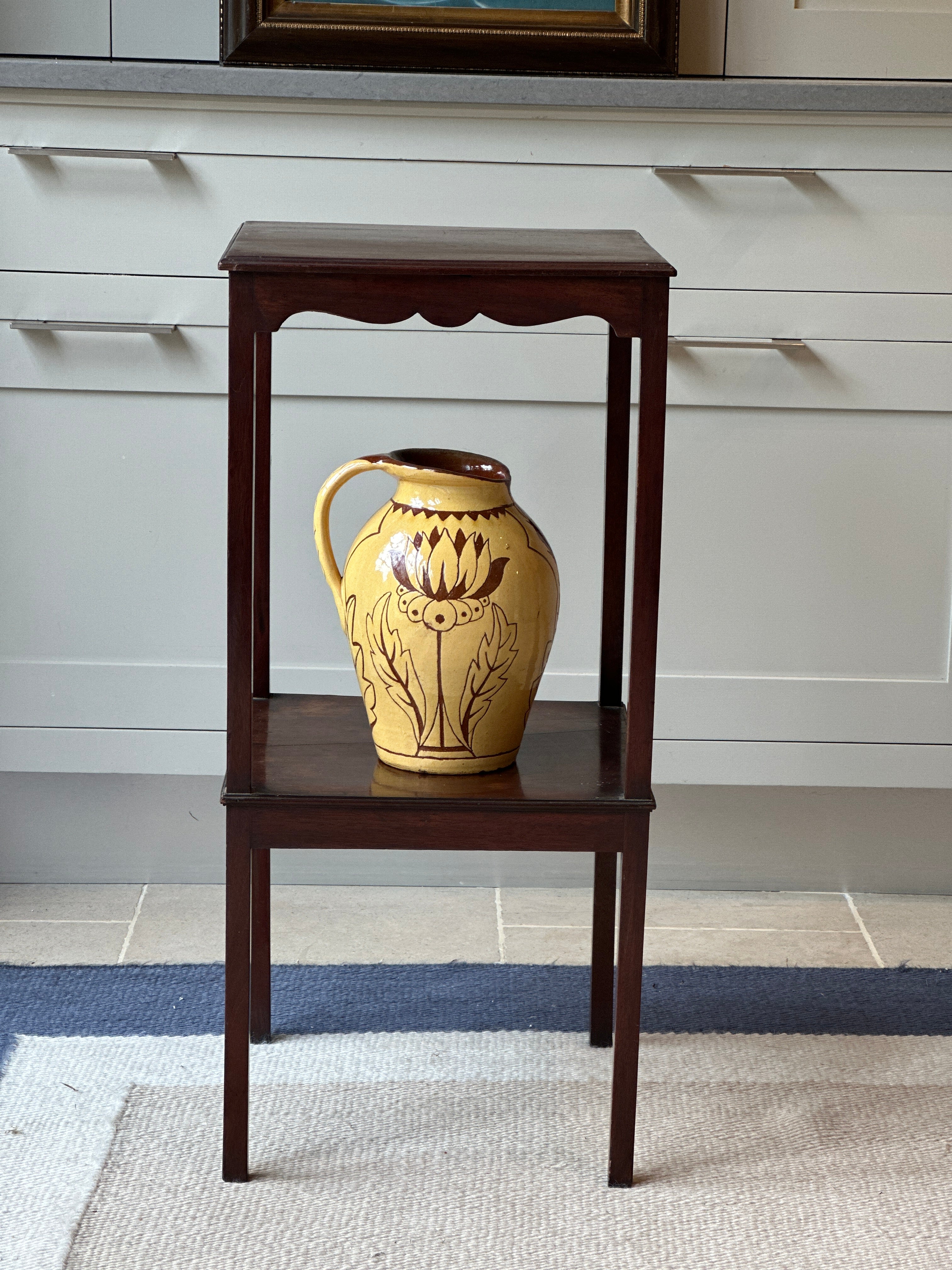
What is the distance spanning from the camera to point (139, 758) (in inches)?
70.1

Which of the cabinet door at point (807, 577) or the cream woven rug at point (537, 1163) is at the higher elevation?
the cabinet door at point (807, 577)

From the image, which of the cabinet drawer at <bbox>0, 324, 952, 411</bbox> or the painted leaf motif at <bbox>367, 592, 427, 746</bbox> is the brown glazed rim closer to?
the painted leaf motif at <bbox>367, 592, 427, 746</bbox>

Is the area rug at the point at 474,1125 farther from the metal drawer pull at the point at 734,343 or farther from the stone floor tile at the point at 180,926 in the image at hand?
the metal drawer pull at the point at 734,343

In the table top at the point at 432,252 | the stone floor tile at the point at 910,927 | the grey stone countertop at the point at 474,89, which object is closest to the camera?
the table top at the point at 432,252

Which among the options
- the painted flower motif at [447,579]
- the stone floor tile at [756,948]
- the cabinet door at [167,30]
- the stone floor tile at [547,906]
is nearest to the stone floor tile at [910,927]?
the stone floor tile at [756,948]

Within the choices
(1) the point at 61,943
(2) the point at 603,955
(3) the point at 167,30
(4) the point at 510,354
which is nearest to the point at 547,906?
(2) the point at 603,955

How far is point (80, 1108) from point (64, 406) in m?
0.84

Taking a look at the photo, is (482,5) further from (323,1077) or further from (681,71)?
(323,1077)

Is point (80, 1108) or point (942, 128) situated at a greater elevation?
point (942, 128)

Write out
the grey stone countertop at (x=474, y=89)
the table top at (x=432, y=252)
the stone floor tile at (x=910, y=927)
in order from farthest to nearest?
the stone floor tile at (x=910, y=927) → the grey stone countertop at (x=474, y=89) → the table top at (x=432, y=252)

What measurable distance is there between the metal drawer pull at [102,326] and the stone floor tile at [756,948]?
97 centimetres

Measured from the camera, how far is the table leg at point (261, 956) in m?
1.45

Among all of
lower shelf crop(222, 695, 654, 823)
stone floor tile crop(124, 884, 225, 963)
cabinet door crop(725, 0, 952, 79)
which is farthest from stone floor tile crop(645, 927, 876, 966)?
cabinet door crop(725, 0, 952, 79)

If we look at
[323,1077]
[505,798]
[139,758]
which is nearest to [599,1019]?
[323,1077]
